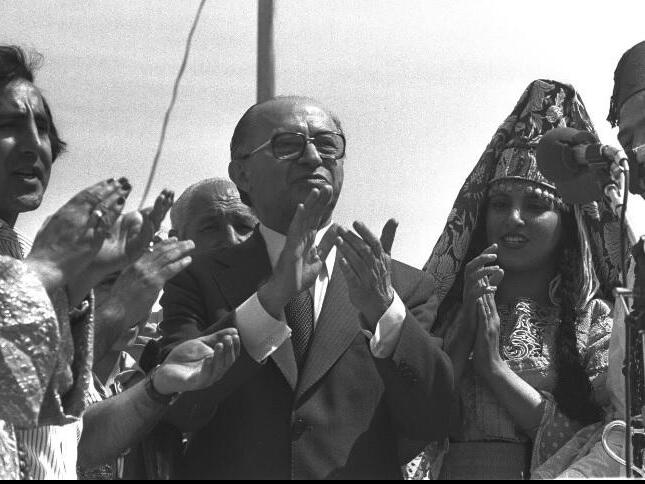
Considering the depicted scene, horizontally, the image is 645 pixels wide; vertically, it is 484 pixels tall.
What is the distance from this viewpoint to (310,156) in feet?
15.4

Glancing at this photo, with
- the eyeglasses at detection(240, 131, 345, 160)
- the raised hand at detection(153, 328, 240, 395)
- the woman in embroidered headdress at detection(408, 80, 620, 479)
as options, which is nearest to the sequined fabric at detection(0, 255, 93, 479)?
the raised hand at detection(153, 328, 240, 395)

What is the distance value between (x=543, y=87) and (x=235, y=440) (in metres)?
2.08

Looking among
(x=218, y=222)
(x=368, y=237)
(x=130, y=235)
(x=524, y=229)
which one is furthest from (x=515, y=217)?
(x=130, y=235)

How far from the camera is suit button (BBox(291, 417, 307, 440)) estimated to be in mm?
4324

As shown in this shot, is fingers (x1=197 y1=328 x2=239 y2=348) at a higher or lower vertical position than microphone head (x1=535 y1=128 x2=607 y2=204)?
lower

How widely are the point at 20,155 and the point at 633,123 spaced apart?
2220 millimetres

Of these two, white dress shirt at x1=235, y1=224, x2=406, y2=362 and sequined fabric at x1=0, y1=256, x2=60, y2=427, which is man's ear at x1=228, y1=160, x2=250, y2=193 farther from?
sequined fabric at x1=0, y1=256, x2=60, y2=427

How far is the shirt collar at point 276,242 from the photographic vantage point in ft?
15.4

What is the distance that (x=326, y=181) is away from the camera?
468cm

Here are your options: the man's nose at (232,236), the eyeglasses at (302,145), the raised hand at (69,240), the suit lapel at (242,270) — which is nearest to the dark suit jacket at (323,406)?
the suit lapel at (242,270)

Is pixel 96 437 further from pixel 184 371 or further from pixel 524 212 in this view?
pixel 524 212

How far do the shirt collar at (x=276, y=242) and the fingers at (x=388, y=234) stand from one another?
22 centimetres

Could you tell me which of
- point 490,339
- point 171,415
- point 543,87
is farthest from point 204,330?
point 543,87

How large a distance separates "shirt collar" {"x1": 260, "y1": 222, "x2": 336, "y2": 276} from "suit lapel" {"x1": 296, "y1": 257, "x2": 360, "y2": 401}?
0.14 m
